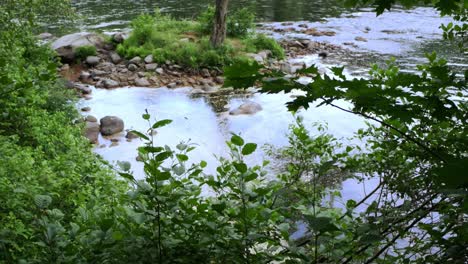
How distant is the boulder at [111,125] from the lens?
8891 mm

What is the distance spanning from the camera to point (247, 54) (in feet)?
44.9

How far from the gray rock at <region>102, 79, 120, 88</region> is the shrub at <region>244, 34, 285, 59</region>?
13.5ft

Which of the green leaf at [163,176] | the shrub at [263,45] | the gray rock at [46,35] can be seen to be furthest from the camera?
the gray rock at [46,35]

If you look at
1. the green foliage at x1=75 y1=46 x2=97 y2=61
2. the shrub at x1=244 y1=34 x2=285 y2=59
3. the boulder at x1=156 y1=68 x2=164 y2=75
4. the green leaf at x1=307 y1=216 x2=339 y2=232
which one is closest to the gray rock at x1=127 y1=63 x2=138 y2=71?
the boulder at x1=156 y1=68 x2=164 y2=75

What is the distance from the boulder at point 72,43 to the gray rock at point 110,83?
2063 mm

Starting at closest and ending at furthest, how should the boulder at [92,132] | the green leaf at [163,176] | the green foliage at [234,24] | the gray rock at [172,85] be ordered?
1. the green leaf at [163,176]
2. the boulder at [92,132]
3. the gray rock at [172,85]
4. the green foliage at [234,24]

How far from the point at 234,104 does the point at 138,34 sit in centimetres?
532

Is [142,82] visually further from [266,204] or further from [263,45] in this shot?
[266,204]

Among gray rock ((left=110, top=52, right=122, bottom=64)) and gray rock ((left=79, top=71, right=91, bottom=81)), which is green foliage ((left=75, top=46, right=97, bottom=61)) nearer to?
gray rock ((left=110, top=52, right=122, bottom=64))

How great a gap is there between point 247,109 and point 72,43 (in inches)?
250

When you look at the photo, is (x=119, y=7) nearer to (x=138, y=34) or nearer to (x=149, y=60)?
(x=138, y=34)

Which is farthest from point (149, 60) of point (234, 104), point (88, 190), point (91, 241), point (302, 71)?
point (302, 71)

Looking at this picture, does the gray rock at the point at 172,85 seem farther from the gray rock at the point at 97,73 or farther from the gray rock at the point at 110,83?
the gray rock at the point at 97,73

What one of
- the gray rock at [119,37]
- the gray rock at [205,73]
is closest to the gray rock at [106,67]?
the gray rock at [119,37]
